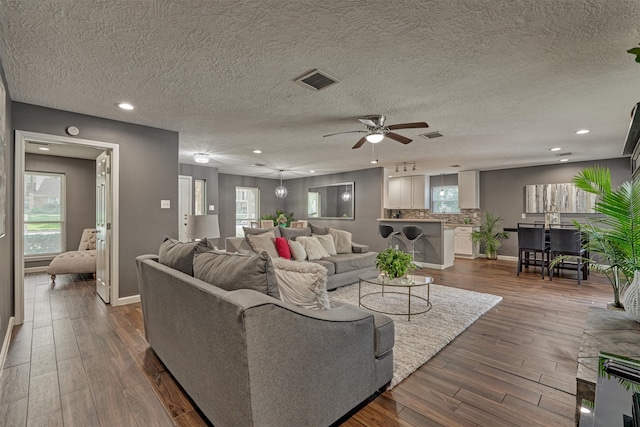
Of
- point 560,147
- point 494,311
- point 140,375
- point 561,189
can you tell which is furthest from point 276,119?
point 561,189

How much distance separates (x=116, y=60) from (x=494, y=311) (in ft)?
15.0

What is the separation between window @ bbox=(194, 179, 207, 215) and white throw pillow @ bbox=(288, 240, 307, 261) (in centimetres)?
423

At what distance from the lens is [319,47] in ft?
6.77

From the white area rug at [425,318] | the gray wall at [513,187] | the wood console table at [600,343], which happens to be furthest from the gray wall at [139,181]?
the gray wall at [513,187]

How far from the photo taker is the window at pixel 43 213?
5805 millimetres

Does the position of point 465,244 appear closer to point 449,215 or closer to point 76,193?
point 449,215

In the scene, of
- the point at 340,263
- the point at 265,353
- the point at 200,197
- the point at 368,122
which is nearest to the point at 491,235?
the point at 340,263

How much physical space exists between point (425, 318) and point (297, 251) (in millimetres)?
2042

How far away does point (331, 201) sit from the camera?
882cm

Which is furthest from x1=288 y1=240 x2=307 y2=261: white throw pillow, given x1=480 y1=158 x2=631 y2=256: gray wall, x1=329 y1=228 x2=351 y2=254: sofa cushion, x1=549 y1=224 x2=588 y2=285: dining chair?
x1=480 y1=158 x2=631 y2=256: gray wall

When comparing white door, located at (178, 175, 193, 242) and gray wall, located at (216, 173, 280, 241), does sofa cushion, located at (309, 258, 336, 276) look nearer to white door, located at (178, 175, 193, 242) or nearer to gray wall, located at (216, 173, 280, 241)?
white door, located at (178, 175, 193, 242)

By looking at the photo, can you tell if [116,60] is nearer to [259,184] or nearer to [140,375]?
[140,375]

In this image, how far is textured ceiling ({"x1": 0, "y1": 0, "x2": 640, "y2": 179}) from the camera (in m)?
1.70

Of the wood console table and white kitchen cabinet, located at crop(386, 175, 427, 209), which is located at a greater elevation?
white kitchen cabinet, located at crop(386, 175, 427, 209)
